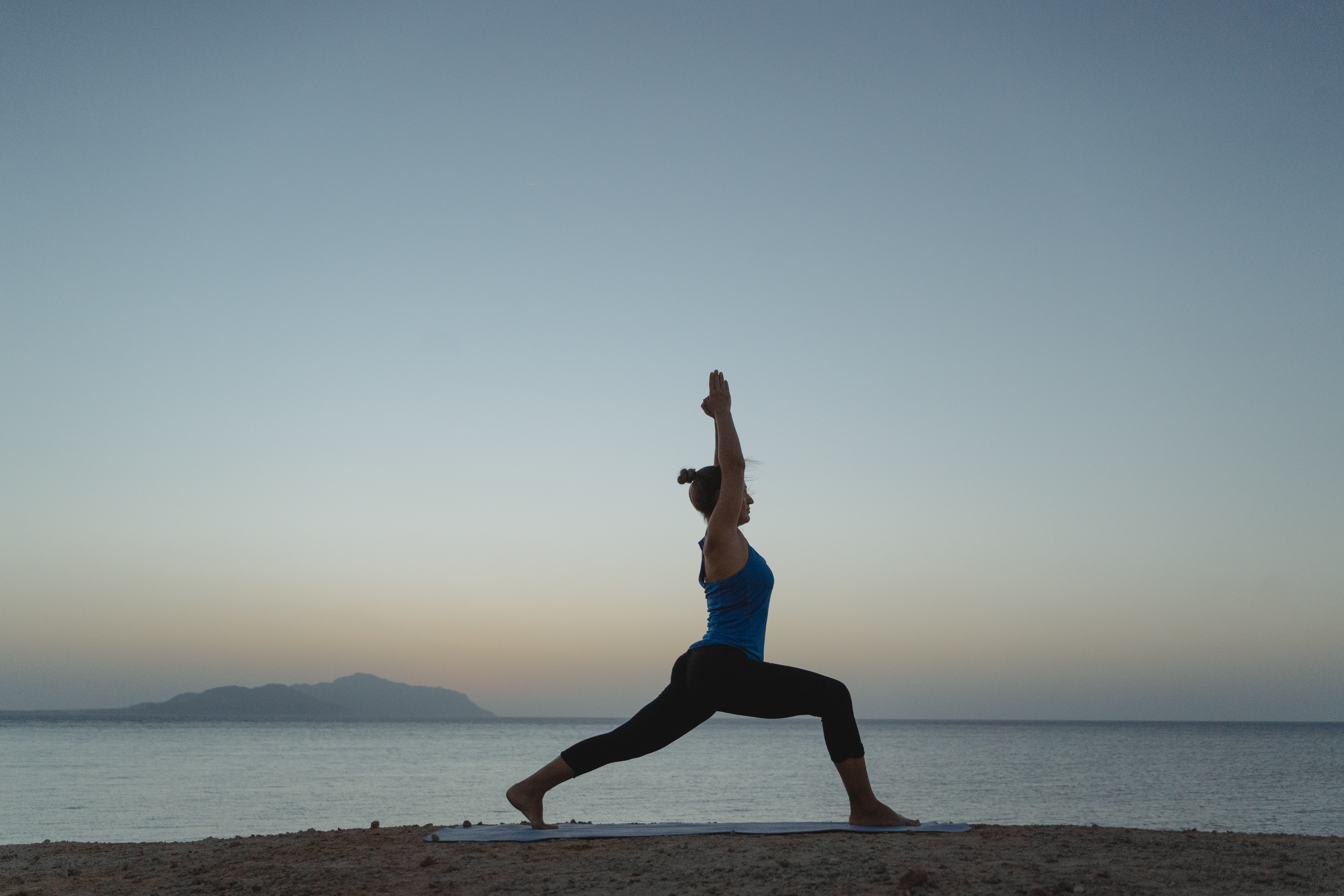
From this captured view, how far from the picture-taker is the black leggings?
4.34m

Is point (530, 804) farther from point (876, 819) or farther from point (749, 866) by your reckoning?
point (876, 819)

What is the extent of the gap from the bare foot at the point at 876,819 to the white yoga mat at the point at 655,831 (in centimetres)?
4

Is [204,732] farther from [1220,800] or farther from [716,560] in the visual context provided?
[716,560]

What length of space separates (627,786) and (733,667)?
21.3m

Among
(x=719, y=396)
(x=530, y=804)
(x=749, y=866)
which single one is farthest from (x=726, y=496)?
(x=530, y=804)

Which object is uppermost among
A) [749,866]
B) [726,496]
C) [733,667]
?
[726,496]

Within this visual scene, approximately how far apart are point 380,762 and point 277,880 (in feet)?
118

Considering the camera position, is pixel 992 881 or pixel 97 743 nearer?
pixel 992 881

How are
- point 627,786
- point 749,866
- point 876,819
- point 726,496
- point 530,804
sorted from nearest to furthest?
1. point 749,866
2. point 726,496
3. point 876,819
4. point 530,804
5. point 627,786

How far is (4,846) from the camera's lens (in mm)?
5816

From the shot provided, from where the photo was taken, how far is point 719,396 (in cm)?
438

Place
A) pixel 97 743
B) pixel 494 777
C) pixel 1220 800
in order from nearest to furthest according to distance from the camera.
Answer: pixel 1220 800, pixel 494 777, pixel 97 743

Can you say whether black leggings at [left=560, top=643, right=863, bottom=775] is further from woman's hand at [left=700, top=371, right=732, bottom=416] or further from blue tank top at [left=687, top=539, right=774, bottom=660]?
woman's hand at [left=700, top=371, right=732, bottom=416]

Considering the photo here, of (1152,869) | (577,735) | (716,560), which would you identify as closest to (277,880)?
(716,560)
